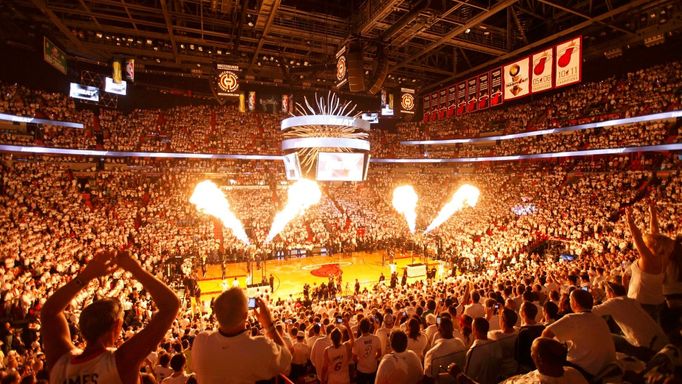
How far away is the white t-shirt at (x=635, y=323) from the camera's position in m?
3.97

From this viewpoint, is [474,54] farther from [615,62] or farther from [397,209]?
[397,209]

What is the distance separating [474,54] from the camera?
92.3 feet

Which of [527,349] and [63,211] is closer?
[527,349]

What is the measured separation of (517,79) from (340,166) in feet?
33.9

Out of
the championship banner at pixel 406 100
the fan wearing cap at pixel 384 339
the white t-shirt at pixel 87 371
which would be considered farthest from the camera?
the championship banner at pixel 406 100

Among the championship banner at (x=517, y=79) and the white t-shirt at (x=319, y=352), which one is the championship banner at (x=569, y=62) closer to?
the championship banner at (x=517, y=79)

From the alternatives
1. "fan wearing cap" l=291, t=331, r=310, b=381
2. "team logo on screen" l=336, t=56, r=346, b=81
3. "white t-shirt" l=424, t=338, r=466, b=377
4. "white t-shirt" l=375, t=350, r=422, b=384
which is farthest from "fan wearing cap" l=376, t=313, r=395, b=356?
"team logo on screen" l=336, t=56, r=346, b=81

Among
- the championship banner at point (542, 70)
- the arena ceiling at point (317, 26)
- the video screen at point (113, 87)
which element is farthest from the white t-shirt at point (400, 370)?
the video screen at point (113, 87)

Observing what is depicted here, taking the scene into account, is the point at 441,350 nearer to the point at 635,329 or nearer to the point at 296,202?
the point at 635,329

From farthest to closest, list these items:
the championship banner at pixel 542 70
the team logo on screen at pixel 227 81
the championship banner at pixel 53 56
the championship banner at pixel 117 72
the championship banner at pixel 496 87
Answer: the championship banner at pixel 117 72 → the championship banner at pixel 496 87 → the championship banner at pixel 53 56 → the team logo on screen at pixel 227 81 → the championship banner at pixel 542 70

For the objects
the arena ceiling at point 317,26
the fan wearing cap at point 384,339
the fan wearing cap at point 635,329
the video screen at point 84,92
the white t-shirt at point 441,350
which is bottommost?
the fan wearing cap at point 384,339

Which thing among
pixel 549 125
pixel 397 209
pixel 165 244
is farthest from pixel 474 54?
pixel 165 244

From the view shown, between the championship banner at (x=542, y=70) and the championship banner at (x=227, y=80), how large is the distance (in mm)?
14761

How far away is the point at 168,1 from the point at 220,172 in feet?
51.5
